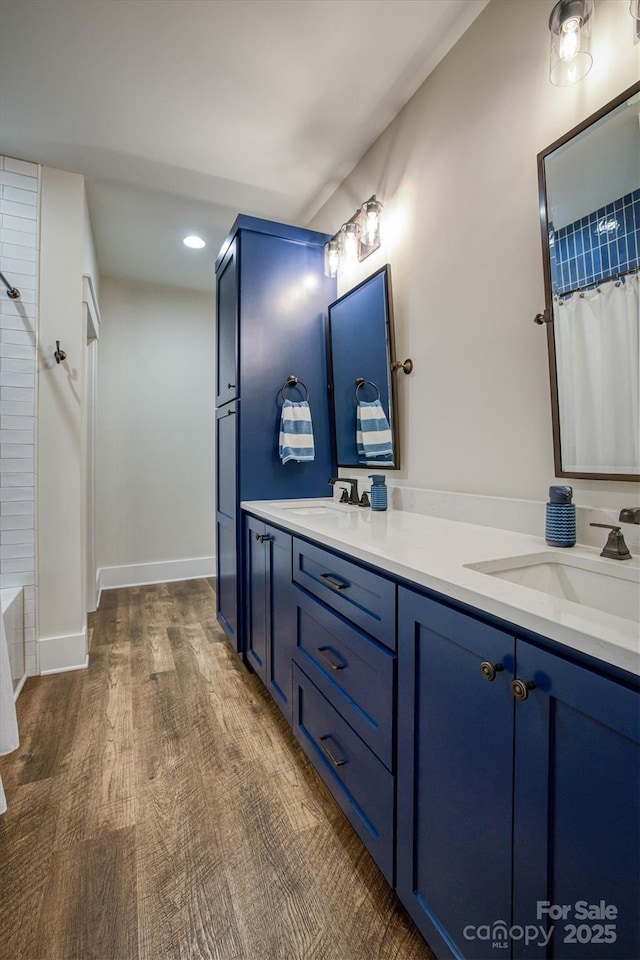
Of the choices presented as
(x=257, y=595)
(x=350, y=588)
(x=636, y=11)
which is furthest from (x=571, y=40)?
(x=257, y=595)

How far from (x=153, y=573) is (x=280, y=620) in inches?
104

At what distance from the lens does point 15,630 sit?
7.15ft

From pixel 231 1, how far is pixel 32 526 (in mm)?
Result: 2430

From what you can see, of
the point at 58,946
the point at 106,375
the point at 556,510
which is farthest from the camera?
the point at 106,375

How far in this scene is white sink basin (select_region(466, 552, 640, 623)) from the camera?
3.08 ft

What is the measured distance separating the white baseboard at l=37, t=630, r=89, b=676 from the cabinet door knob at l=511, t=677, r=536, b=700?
244 cm

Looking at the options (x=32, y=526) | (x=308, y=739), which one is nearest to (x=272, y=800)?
(x=308, y=739)

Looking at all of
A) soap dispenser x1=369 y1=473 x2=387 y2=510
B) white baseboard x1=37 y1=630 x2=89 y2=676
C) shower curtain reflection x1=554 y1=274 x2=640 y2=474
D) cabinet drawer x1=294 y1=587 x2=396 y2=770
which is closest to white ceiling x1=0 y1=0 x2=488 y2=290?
shower curtain reflection x1=554 y1=274 x2=640 y2=474

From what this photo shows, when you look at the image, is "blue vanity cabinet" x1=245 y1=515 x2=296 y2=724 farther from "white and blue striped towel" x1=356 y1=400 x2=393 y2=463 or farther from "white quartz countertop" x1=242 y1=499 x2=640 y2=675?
"white and blue striped towel" x1=356 y1=400 x2=393 y2=463

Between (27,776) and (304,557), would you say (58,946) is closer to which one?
(27,776)

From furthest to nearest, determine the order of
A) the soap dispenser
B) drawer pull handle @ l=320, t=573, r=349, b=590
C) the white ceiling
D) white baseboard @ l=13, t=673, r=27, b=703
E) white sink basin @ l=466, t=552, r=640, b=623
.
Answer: white baseboard @ l=13, t=673, r=27, b=703, the soap dispenser, the white ceiling, drawer pull handle @ l=320, t=573, r=349, b=590, white sink basin @ l=466, t=552, r=640, b=623

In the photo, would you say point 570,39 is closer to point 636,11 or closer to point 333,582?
point 636,11

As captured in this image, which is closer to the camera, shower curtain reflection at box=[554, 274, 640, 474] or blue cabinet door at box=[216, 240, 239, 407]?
shower curtain reflection at box=[554, 274, 640, 474]

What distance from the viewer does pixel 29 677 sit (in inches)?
89.7
